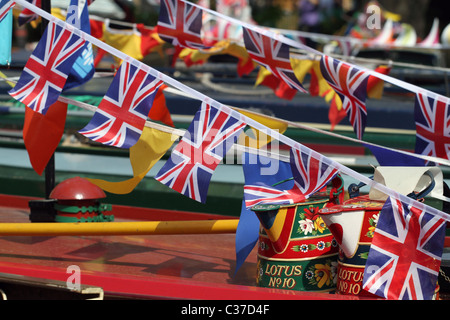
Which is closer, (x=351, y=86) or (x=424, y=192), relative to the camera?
(x=424, y=192)

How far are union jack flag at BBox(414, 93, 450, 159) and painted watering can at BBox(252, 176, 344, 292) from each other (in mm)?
646

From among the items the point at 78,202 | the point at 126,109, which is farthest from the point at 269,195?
the point at 78,202

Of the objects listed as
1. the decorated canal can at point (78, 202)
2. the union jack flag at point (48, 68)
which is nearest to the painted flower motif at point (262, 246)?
the union jack flag at point (48, 68)

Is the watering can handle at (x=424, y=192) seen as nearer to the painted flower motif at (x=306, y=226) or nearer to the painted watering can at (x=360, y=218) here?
the painted watering can at (x=360, y=218)

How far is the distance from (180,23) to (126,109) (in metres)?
1.46

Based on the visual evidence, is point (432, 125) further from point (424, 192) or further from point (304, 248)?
point (304, 248)

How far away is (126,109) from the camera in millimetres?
3072

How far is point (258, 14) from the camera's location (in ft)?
64.4

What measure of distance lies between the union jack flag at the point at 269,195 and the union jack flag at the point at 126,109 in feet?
1.71

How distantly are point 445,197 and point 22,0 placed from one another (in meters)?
1.94

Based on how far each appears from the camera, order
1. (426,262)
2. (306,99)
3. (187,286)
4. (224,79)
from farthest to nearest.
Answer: (224,79)
(306,99)
(187,286)
(426,262)

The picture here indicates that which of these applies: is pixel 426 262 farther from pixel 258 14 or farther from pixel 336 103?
pixel 258 14
